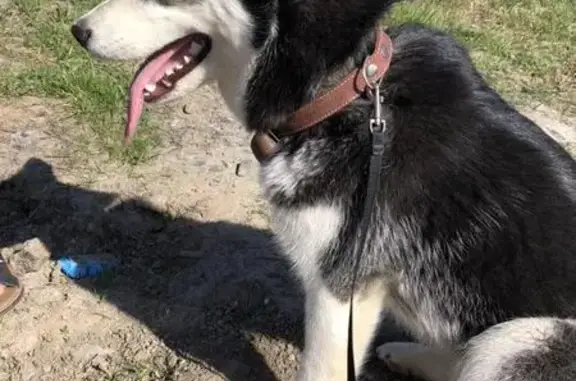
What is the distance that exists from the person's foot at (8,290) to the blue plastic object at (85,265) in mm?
200

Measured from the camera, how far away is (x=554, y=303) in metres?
2.43

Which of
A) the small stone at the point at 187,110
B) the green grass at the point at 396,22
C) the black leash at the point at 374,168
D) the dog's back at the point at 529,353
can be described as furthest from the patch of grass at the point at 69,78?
the dog's back at the point at 529,353

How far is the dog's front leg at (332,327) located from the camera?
103 inches

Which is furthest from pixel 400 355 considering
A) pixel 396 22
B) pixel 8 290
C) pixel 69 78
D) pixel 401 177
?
pixel 69 78

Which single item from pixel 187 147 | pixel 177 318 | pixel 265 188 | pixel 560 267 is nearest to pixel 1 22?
pixel 187 147

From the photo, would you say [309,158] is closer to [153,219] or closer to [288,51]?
[288,51]

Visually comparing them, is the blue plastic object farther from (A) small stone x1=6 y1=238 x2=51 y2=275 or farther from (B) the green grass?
(B) the green grass

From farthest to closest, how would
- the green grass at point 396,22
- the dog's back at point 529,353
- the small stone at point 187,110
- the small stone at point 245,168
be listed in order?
the small stone at point 187,110 → the green grass at point 396,22 → the small stone at point 245,168 → the dog's back at point 529,353

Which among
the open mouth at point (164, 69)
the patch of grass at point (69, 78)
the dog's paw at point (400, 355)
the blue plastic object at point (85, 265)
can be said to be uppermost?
the open mouth at point (164, 69)

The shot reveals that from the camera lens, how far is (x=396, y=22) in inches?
156

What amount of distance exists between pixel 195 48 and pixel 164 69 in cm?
13

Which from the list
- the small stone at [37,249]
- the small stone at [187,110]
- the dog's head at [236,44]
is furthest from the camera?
the small stone at [187,110]

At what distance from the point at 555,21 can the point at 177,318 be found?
371cm

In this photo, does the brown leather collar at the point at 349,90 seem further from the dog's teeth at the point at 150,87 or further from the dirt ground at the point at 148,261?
the dirt ground at the point at 148,261
